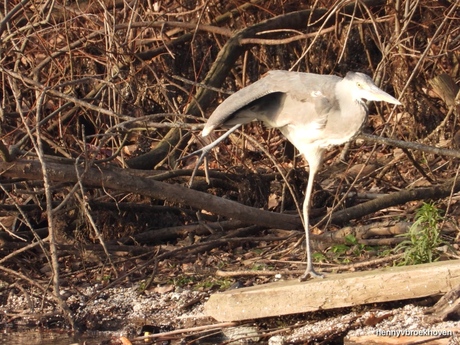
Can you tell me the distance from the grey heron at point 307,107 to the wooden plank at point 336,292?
0.85 feet

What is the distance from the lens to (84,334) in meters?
6.12

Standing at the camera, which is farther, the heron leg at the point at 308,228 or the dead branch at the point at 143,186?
the dead branch at the point at 143,186

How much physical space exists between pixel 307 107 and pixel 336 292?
3.84 feet

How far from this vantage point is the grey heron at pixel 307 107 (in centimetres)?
511

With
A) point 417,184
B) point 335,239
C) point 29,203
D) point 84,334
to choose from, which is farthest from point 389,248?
point 29,203

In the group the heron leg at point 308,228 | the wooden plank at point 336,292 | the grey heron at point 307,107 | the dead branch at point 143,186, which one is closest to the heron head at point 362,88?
the grey heron at point 307,107

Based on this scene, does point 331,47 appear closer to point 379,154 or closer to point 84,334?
point 379,154

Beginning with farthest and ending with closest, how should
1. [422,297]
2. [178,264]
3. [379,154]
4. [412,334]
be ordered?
[379,154] → [178,264] → [422,297] → [412,334]

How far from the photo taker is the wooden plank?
190 inches

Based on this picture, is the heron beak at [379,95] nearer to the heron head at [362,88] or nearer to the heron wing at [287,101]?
the heron head at [362,88]

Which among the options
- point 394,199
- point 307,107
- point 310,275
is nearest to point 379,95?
point 307,107

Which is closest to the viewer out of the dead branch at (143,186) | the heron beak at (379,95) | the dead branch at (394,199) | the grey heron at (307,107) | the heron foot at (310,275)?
the heron beak at (379,95)

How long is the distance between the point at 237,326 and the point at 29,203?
2985 mm

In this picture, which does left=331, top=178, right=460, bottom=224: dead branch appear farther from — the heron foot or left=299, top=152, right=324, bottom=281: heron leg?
the heron foot
